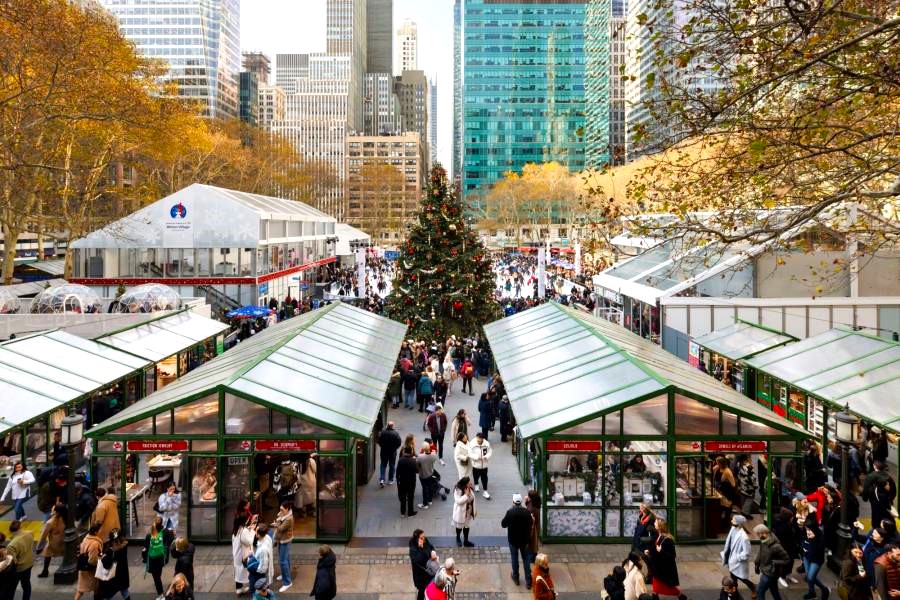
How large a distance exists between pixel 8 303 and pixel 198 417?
21.7m

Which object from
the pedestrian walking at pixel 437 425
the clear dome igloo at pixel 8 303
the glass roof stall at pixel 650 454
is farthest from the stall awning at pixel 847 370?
the clear dome igloo at pixel 8 303

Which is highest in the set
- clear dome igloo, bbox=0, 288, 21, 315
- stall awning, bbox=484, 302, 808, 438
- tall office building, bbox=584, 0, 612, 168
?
tall office building, bbox=584, 0, 612, 168

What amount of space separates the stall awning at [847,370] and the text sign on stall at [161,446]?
35.0 feet

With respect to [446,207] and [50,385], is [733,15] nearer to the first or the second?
[50,385]

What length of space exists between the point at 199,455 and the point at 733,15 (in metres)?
Result: 9.46

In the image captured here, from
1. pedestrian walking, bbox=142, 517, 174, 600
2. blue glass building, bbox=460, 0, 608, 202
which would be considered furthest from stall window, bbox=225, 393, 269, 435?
blue glass building, bbox=460, 0, 608, 202

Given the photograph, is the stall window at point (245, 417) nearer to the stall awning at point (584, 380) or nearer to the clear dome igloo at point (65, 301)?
the stall awning at point (584, 380)

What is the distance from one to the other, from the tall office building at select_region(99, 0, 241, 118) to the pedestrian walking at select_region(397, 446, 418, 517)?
478 feet

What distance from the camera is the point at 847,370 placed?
14.9 m

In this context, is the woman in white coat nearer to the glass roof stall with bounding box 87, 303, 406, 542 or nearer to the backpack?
the glass roof stall with bounding box 87, 303, 406, 542

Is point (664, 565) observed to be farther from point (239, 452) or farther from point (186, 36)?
point (186, 36)

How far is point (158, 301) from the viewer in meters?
29.7

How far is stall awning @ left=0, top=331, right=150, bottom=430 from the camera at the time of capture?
1358cm

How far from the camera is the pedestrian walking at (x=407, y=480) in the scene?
39.7 feet
